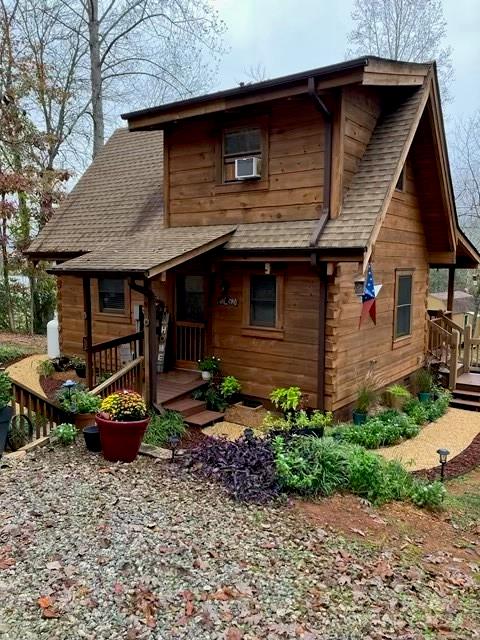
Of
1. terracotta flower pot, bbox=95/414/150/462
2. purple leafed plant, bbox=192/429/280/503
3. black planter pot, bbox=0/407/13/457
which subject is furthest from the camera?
black planter pot, bbox=0/407/13/457

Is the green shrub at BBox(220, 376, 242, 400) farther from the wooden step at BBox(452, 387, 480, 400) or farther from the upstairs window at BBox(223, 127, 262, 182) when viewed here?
the wooden step at BBox(452, 387, 480, 400)

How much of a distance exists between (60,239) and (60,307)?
70.0 inches

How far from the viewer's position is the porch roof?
23.7 feet

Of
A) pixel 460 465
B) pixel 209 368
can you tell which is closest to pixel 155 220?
pixel 209 368

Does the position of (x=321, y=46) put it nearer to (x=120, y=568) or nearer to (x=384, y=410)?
(x=384, y=410)

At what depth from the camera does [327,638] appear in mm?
3033

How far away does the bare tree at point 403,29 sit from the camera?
21.0 metres

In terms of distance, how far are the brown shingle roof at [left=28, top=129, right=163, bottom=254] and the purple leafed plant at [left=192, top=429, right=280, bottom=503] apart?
5466 mm

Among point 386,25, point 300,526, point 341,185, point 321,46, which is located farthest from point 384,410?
point 321,46

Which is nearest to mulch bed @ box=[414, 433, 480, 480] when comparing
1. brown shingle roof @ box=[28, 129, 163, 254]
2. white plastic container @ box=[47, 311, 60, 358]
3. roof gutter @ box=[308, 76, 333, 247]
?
roof gutter @ box=[308, 76, 333, 247]

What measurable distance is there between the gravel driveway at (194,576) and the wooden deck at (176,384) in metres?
3.50

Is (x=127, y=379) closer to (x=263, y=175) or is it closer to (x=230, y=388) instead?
(x=230, y=388)

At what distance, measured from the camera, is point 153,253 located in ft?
25.7

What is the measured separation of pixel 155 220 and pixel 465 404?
7.73 m
